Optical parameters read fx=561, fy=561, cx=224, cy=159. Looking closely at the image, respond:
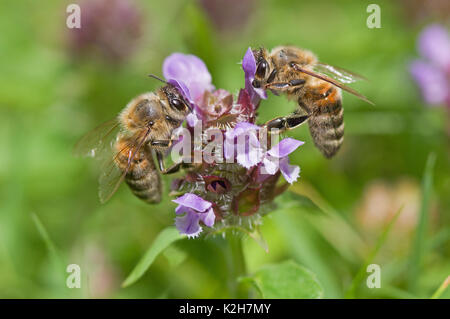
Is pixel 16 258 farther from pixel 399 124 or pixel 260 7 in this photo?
pixel 260 7

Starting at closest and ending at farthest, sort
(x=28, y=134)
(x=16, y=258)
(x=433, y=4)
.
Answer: (x=16, y=258) < (x=28, y=134) < (x=433, y=4)

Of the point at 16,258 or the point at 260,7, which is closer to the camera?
the point at 16,258

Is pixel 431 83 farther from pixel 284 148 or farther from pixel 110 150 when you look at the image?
pixel 110 150

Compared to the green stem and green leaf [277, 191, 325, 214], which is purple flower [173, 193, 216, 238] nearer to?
the green stem

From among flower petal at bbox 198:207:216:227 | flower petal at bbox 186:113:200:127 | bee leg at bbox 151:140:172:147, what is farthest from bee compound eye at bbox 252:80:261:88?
flower petal at bbox 198:207:216:227

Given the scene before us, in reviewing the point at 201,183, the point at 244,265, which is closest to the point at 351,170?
the point at 244,265

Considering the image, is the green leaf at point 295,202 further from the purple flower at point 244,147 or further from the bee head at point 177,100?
the bee head at point 177,100

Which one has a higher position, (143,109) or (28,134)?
(28,134)
